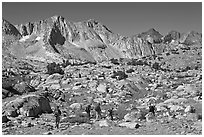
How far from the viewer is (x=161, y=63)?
44.4m

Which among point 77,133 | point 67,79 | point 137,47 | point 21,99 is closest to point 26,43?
point 137,47

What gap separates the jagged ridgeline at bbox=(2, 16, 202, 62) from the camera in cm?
7194

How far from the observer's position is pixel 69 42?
81.4 m

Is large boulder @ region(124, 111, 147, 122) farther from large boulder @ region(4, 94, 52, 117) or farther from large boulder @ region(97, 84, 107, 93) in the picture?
large boulder @ region(97, 84, 107, 93)

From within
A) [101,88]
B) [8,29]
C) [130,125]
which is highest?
[8,29]

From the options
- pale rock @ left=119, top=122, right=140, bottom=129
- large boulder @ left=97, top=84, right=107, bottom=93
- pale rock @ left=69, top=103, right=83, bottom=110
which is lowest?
pale rock @ left=119, top=122, right=140, bottom=129

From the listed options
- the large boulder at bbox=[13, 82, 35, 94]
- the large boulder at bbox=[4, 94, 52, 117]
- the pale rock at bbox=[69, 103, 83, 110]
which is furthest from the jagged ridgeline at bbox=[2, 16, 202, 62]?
the large boulder at bbox=[4, 94, 52, 117]

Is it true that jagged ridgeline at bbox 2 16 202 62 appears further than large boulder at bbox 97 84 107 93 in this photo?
Yes

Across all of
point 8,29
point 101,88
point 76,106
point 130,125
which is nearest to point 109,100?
point 76,106

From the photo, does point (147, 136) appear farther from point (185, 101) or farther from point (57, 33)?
point (57, 33)

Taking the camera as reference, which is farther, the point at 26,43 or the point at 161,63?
the point at 26,43

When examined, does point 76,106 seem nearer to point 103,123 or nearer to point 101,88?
point 103,123

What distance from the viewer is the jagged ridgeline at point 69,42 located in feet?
236

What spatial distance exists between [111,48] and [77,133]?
72.0 meters
